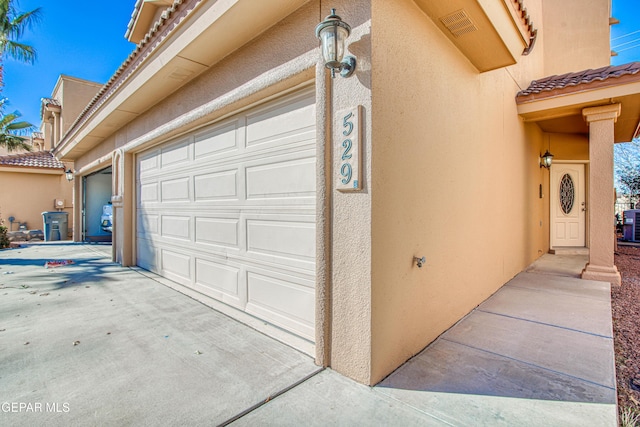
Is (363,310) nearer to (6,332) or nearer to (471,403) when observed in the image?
(471,403)

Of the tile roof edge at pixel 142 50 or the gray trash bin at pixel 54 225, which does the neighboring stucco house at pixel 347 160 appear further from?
the gray trash bin at pixel 54 225

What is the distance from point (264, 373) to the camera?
2.77 metres

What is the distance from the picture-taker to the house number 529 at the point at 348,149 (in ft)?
8.43

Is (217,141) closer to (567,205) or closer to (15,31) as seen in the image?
(567,205)

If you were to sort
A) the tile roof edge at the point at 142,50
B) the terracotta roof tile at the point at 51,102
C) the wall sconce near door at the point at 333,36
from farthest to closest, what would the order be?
the terracotta roof tile at the point at 51,102
the tile roof edge at the point at 142,50
the wall sconce near door at the point at 333,36

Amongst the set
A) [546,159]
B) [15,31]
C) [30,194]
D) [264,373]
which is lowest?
[264,373]

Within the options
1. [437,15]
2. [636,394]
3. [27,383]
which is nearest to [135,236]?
[27,383]

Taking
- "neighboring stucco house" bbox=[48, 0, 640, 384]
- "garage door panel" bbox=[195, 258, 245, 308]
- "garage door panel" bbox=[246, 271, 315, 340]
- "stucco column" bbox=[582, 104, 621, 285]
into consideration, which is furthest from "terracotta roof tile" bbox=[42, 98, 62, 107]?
"stucco column" bbox=[582, 104, 621, 285]

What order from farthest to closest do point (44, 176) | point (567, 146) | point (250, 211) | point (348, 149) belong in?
1. point (44, 176)
2. point (567, 146)
3. point (250, 211)
4. point (348, 149)

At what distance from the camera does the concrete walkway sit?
2.23 m

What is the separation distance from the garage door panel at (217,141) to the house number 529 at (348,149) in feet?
6.86

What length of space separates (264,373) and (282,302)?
0.96 meters

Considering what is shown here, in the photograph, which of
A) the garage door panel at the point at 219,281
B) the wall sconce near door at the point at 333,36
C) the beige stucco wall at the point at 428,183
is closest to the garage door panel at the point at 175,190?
the garage door panel at the point at 219,281

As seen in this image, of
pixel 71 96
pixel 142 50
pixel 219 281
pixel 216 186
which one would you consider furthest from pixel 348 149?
pixel 71 96
